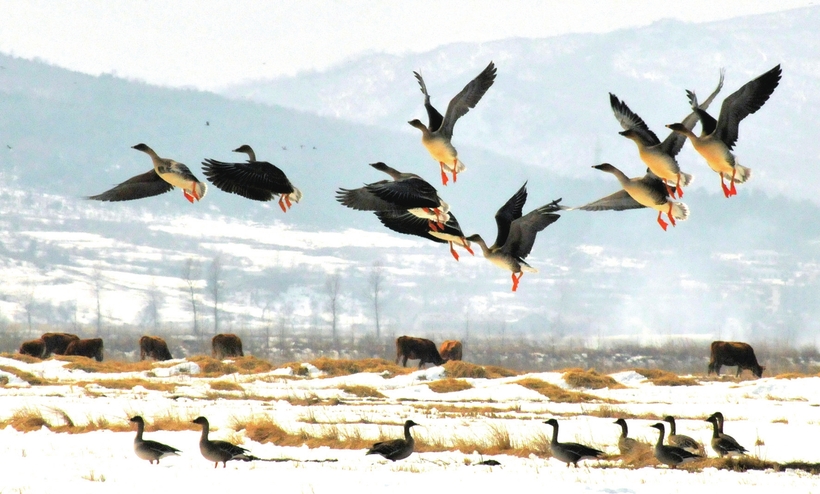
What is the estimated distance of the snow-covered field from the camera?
49.4 ft

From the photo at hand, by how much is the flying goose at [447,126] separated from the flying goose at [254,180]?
57.0 inches

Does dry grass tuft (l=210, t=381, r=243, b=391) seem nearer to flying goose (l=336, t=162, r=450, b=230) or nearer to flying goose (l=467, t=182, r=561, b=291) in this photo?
flying goose (l=467, t=182, r=561, b=291)

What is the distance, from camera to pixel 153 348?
64.6 m

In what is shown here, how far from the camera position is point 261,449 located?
1998 centimetres

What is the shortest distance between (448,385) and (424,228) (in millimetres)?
27541

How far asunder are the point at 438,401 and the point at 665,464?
54.8 ft

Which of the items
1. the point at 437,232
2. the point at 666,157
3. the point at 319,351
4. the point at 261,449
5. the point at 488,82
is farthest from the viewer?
the point at 319,351

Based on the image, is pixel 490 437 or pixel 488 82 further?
pixel 490 437

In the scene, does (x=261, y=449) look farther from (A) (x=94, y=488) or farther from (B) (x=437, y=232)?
(B) (x=437, y=232)

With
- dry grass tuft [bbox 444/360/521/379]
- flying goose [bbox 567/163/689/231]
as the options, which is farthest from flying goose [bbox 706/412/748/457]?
dry grass tuft [bbox 444/360/521/379]

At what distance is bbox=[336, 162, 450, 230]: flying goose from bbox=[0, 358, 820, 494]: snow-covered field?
5508 millimetres

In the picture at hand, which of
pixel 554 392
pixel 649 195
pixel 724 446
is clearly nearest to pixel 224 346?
pixel 554 392

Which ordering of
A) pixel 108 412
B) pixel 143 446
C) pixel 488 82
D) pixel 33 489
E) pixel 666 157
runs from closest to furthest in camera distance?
1. pixel 666 157
2. pixel 488 82
3. pixel 33 489
4. pixel 143 446
5. pixel 108 412

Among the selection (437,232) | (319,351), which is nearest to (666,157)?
(437,232)
